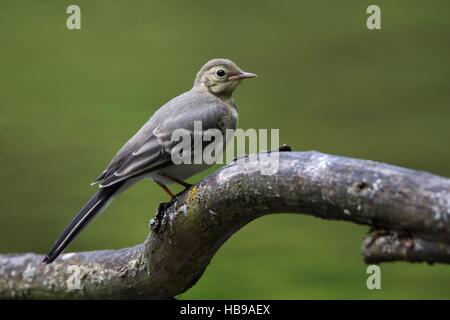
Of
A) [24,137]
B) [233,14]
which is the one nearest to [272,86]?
[233,14]

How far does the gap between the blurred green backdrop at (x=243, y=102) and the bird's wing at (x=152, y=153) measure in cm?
154

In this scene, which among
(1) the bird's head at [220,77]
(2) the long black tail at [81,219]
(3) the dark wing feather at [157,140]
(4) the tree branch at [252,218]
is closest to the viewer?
(4) the tree branch at [252,218]

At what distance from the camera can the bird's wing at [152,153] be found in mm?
2455

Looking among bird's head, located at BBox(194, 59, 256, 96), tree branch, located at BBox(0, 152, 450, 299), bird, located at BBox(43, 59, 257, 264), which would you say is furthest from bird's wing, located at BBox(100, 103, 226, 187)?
bird's head, located at BBox(194, 59, 256, 96)

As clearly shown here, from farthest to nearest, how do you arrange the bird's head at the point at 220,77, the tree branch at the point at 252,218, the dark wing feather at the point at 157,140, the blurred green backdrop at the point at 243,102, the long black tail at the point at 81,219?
the blurred green backdrop at the point at 243,102 → the bird's head at the point at 220,77 → the dark wing feather at the point at 157,140 → the long black tail at the point at 81,219 → the tree branch at the point at 252,218

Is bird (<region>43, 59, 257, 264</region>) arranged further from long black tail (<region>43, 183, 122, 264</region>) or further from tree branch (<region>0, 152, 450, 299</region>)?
tree branch (<region>0, 152, 450, 299</region>)

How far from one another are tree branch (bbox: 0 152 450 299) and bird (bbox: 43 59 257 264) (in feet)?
0.53

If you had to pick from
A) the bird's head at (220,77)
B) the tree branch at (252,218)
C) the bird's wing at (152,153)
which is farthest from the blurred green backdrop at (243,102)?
the bird's wing at (152,153)

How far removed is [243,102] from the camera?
523 centimetres

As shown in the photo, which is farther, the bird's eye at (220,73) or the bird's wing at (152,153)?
the bird's eye at (220,73)

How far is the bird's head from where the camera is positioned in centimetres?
292

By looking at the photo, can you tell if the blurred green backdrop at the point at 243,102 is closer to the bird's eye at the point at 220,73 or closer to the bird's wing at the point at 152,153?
the bird's eye at the point at 220,73

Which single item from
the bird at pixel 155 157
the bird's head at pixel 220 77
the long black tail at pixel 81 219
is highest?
the bird's head at pixel 220 77

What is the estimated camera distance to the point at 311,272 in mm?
4320
